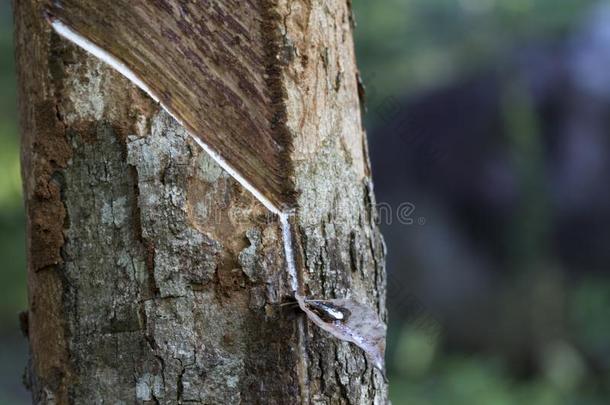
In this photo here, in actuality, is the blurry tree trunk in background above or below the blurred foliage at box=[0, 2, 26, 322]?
below

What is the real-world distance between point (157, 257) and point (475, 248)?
4.19 metres

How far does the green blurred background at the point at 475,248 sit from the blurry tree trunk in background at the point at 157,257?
3.27 m

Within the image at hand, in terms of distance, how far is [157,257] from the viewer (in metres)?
1.14

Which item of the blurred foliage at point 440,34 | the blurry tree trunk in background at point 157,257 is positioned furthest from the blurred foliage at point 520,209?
the blurry tree trunk in background at point 157,257

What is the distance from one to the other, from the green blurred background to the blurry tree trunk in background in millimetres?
3274

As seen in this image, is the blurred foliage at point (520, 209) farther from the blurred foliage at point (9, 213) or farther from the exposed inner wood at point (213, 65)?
the exposed inner wood at point (213, 65)

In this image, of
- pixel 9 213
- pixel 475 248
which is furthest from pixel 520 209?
pixel 9 213

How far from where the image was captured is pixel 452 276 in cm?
524

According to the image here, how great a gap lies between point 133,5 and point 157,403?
544 mm

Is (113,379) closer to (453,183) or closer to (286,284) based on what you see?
(286,284)

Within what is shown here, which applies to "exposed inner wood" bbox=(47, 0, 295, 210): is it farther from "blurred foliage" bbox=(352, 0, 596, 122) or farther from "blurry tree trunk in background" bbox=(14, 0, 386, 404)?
"blurred foliage" bbox=(352, 0, 596, 122)

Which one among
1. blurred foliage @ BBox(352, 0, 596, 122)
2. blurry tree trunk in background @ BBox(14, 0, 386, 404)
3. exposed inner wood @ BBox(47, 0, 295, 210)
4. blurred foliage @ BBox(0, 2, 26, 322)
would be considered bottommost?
blurry tree trunk in background @ BBox(14, 0, 386, 404)

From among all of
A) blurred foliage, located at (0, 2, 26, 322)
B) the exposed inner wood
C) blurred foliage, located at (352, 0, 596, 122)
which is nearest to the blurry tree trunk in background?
the exposed inner wood

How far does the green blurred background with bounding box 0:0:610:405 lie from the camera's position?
4648 millimetres
